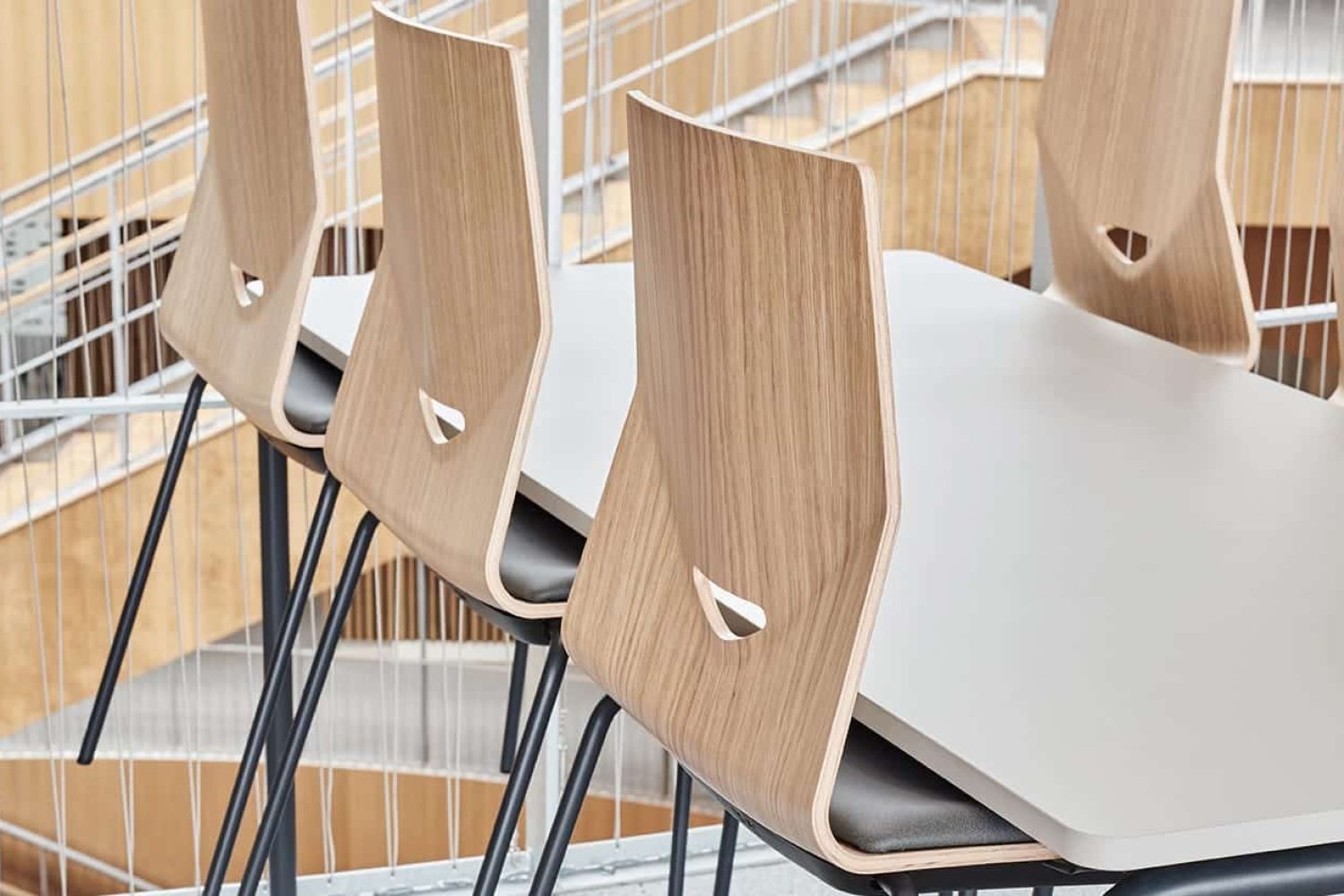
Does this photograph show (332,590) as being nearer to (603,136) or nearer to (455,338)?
(603,136)

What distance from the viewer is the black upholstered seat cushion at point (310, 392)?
1.82m

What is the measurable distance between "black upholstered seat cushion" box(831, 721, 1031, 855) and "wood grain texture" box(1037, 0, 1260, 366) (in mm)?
1097

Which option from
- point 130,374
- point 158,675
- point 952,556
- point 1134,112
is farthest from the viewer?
point 130,374

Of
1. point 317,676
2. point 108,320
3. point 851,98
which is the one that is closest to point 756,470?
point 317,676

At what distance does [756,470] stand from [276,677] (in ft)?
3.00

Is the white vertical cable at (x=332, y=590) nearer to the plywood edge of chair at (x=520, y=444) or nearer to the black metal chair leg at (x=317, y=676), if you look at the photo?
the black metal chair leg at (x=317, y=676)

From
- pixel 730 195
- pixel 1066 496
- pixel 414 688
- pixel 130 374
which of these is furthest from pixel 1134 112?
pixel 130 374

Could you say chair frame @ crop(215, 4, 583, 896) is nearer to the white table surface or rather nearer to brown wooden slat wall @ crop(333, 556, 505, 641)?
the white table surface

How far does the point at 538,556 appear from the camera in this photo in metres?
1.49

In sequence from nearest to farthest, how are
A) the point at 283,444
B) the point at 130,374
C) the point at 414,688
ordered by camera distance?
the point at 283,444 → the point at 414,688 → the point at 130,374

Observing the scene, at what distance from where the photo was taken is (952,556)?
1157 mm

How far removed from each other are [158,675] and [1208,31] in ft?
8.45

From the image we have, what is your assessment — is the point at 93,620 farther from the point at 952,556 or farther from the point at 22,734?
the point at 952,556

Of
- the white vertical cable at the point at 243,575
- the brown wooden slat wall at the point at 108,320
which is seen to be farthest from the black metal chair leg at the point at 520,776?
the brown wooden slat wall at the point at 108,320
